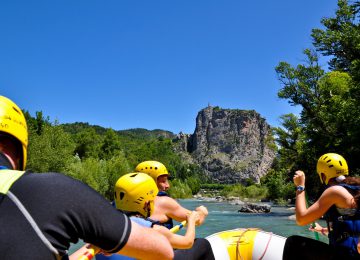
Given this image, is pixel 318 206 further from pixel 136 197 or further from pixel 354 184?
pixel 136 197

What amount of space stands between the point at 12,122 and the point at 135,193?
1304 millimetres

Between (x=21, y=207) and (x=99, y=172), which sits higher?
(x=21, y=207)

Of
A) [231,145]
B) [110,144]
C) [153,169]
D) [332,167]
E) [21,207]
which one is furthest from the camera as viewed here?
[231,145]

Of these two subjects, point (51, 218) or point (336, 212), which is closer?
point (51, 218)

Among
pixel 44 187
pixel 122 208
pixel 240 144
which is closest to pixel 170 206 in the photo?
pixel 122 208

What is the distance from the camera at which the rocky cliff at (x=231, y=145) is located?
144 metres

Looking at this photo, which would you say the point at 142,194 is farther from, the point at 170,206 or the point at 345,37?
the point at 345,37

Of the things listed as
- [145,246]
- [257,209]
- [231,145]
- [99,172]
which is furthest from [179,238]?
[231,145]

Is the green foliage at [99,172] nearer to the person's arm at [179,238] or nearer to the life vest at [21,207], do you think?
the person's arm at [179,238]

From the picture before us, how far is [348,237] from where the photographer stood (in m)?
3.37

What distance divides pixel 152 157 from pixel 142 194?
7441 cm

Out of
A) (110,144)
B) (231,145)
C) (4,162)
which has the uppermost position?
(231,145)

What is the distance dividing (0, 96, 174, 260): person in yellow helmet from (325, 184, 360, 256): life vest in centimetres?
259

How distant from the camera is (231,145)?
155000 millimetres
